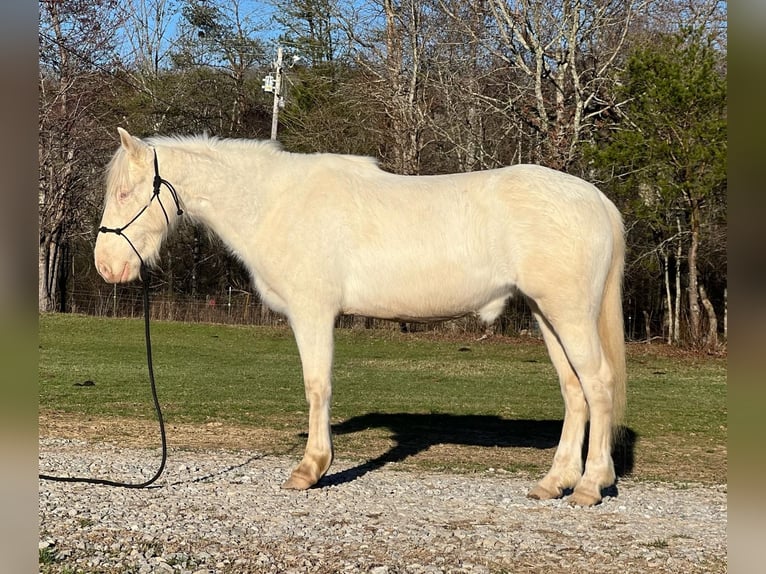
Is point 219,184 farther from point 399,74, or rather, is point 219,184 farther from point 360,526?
point 399,74

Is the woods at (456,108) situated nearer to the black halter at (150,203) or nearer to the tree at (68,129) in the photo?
the tree at (68,129)

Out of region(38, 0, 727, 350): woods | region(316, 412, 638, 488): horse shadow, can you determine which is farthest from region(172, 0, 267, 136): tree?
region(316, 412, 638, 488): horse shadow

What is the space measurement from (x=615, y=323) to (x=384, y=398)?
335 inches

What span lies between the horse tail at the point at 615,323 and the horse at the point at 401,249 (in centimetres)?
1

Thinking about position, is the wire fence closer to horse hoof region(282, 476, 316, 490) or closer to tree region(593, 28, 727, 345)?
tree region(593, 28, 727, 345)

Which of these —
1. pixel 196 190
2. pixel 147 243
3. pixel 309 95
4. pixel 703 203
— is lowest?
pixel 147 243

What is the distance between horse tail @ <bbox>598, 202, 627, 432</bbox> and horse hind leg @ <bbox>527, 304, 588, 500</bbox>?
11.4 inches

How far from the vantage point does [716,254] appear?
27.8 meters

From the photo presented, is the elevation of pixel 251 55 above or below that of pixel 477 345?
above

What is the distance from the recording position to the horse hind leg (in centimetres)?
650

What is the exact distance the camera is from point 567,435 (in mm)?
6656

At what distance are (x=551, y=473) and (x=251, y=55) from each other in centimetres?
3751

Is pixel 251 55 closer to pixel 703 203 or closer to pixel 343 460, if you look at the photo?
pixel 703 203

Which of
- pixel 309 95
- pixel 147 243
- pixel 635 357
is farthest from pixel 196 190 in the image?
pixel 309 95
